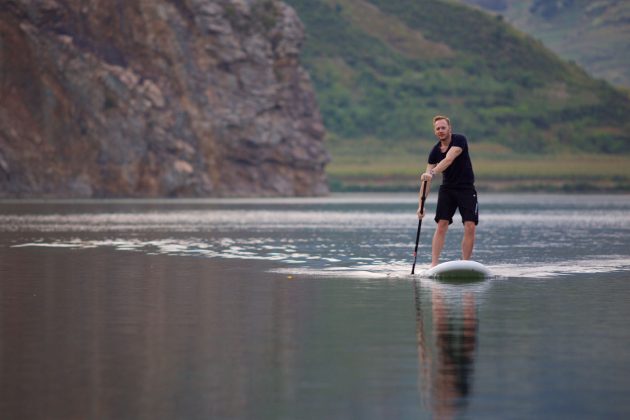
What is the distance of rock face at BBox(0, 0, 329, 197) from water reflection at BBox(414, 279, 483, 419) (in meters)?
108

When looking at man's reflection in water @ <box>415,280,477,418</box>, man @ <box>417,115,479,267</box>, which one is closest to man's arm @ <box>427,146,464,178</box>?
man @ <box>417,115,479,267</box>

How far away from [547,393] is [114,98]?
12552 cm

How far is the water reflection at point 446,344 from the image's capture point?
40.0 ft

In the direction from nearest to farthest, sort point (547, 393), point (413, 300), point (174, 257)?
point (547, 393), point (413, 300), point (174, 257)

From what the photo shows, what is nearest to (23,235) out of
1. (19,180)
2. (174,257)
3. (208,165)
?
(174,257)

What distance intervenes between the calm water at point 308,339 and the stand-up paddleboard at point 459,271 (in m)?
0.36

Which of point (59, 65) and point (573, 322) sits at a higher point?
point (59, 65)

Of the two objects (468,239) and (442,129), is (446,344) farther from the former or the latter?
(442,129)

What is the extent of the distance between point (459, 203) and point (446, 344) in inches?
427

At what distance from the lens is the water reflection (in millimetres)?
12188

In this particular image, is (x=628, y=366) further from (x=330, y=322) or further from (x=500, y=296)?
(x=500, y=296)

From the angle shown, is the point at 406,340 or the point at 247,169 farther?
the point at 247,169

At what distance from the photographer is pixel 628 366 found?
13961 mm

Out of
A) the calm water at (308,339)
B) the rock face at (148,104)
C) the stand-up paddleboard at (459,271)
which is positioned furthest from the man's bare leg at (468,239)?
the rock face at (148,104)
